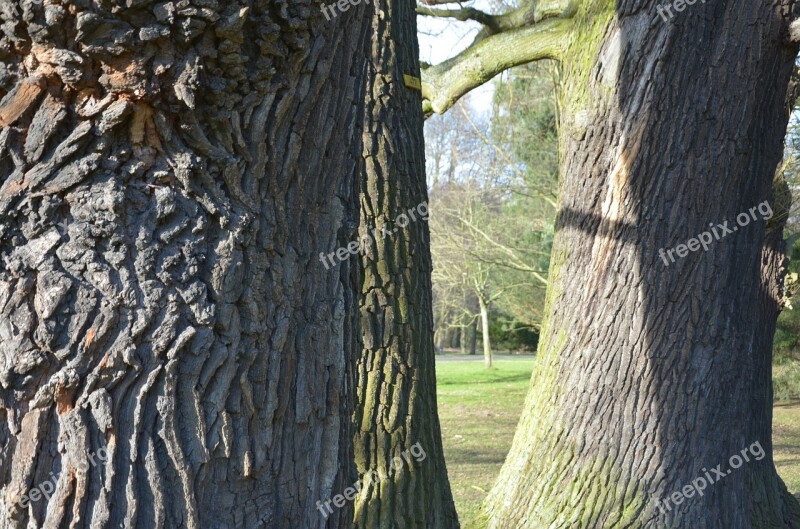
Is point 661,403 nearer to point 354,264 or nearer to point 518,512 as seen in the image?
point 518,512

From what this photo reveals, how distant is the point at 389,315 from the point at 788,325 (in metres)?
12.5

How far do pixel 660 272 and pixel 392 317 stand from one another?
1642 millimetres

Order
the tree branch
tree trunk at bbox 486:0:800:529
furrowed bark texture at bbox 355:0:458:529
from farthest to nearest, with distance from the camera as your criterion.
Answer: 1. the tree branch
2. tree trunk at bbox 486:0:800:529
3. furrowed bark texture at bbox 355:0:458:529

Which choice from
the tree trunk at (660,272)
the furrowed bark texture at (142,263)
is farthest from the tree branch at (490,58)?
the furrowed bark texture at (142,263)

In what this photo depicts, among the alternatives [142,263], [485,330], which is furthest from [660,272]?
[485,330]

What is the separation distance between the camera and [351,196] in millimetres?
1994

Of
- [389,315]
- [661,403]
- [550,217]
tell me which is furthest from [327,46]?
[550,217]

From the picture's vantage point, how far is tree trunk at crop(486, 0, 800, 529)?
13.5ft

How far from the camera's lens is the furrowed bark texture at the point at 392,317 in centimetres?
353

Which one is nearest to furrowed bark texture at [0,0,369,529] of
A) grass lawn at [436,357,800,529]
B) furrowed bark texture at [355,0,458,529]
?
furrowed bark texture at [355,0,458,529]

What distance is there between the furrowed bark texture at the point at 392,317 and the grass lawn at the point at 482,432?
120 cm

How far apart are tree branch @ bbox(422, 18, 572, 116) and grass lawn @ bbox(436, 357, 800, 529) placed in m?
3.30

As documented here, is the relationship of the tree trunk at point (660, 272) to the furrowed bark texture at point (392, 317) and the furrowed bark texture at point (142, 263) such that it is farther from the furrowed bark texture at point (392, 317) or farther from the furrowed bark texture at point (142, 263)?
the furrowed bark texture at point (142, 263)

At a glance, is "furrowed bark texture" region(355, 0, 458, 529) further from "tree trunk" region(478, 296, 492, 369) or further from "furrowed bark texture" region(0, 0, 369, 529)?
"tree trunk" region(478, 296, 492, 369)
